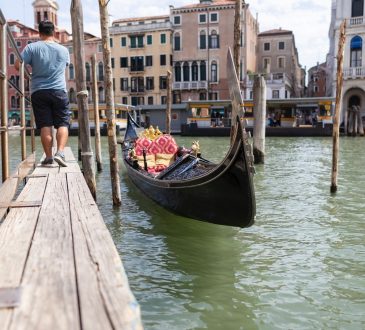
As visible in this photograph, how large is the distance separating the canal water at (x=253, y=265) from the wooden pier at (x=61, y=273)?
763mm

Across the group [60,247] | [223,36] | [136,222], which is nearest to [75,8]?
[136,222]

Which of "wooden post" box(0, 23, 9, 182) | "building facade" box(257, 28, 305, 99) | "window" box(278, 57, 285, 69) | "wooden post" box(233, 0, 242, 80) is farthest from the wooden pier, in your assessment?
"window" box(278, 57, 285, 69)

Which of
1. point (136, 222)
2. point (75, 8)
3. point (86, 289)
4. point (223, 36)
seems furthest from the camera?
point (223, 36)

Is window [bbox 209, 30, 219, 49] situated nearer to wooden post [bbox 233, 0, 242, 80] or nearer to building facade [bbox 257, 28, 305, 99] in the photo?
building facade [bbox 257, 28, 305, 99]

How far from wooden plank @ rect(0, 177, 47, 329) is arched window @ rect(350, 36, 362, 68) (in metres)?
23.1

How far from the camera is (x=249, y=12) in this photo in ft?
97.2

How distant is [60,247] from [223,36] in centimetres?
2864

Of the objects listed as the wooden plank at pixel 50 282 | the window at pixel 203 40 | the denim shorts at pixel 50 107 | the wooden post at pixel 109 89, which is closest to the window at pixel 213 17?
the window at pixel 203 40

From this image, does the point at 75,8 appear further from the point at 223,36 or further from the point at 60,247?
the point at 223,36

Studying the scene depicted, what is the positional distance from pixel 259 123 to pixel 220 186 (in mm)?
7032

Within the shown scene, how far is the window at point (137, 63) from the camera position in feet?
100

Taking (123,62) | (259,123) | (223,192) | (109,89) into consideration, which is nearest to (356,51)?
(123,62)

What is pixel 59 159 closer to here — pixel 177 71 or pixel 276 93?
pixel 276 93

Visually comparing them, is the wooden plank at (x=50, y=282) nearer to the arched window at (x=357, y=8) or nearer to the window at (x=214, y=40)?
the arched window at (x=357, y=8)
